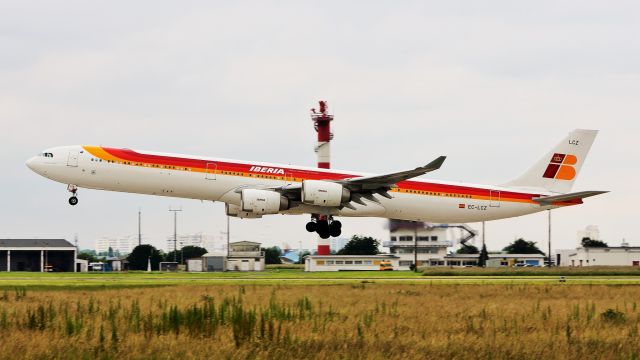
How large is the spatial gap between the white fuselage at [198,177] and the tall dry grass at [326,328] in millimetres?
13648

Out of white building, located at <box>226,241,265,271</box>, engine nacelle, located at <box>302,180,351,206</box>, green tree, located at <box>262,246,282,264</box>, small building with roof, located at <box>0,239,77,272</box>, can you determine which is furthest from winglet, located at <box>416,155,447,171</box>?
green tree, located at <box>262,246,282,264</box>

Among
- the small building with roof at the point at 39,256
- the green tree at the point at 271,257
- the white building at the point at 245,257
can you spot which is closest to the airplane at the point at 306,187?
the white building at the point at 245,257

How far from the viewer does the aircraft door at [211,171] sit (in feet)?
155

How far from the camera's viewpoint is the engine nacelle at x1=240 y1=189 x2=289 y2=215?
4681cm

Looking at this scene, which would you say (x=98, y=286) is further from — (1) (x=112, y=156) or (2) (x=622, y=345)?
(2) (x=622, y=345)

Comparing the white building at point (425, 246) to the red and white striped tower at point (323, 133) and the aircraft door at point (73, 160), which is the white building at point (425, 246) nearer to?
the red and white striped tower at point (323, 133)

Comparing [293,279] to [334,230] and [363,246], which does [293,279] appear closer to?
[334,230]

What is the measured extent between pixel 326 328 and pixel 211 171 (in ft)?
84.6

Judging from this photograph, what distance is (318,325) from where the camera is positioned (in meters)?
23.2

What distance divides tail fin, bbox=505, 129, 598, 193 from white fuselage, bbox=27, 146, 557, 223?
282 inches

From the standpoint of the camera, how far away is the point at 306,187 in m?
48.0

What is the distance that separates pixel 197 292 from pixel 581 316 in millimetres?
15597

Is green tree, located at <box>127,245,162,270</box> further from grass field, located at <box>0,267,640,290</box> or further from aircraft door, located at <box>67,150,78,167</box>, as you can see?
aircraft door, located at <box>67,150,78,167</box>

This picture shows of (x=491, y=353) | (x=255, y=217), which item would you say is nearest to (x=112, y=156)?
(x=255, y=217)
